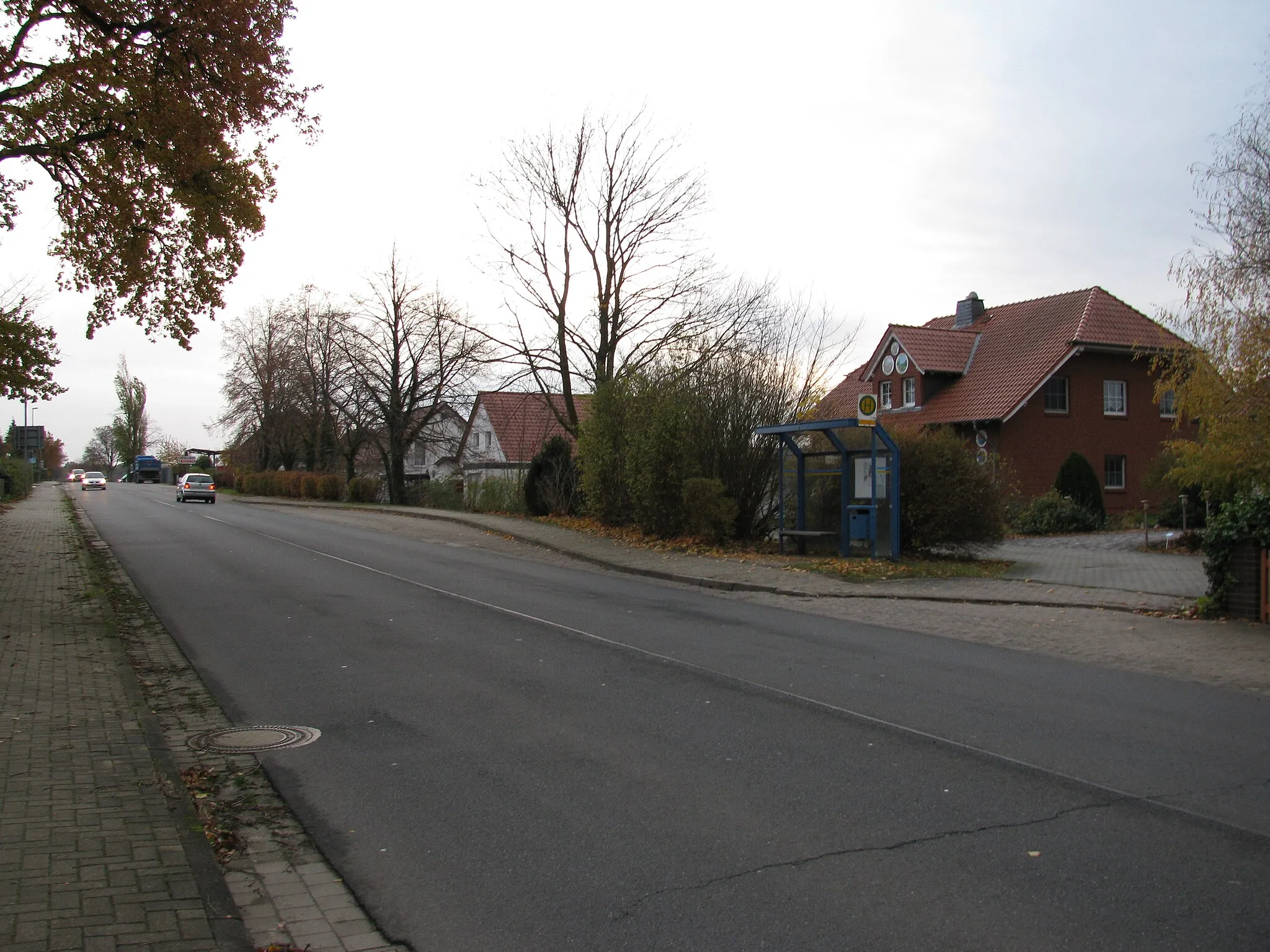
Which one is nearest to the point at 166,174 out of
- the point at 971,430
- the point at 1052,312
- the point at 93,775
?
the point at 93,775

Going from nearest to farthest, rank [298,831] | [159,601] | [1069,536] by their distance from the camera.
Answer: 1. [298,831]
2. [159,601]
3. [1069,536]

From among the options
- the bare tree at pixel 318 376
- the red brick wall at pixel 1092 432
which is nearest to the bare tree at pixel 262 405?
the bare tree at pixel 318 376

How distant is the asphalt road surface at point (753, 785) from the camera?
4184mm

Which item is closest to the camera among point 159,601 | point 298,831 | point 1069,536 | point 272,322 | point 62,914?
point 62,914

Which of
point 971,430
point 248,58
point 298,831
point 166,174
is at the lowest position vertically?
point 298,831

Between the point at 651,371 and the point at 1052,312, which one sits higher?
the point at 1052,312

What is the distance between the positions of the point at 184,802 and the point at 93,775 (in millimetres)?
747

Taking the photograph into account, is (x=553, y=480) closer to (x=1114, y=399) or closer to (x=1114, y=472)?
(x=1114, y=472)

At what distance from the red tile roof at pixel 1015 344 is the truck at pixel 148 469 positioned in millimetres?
87433

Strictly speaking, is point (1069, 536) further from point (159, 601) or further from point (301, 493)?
point (301, 493)

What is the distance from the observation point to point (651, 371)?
23953mm

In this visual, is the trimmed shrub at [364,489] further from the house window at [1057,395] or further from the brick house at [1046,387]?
the house window at [1057,395]

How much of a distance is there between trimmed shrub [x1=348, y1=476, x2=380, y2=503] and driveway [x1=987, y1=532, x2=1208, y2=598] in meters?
35.5

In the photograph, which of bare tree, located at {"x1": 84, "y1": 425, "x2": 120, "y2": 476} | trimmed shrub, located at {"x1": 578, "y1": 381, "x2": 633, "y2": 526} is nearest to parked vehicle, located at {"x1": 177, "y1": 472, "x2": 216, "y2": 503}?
trimmed shrub, located at {"x1": 578, "y1": 381, "x2": 633, "y2": 526}
